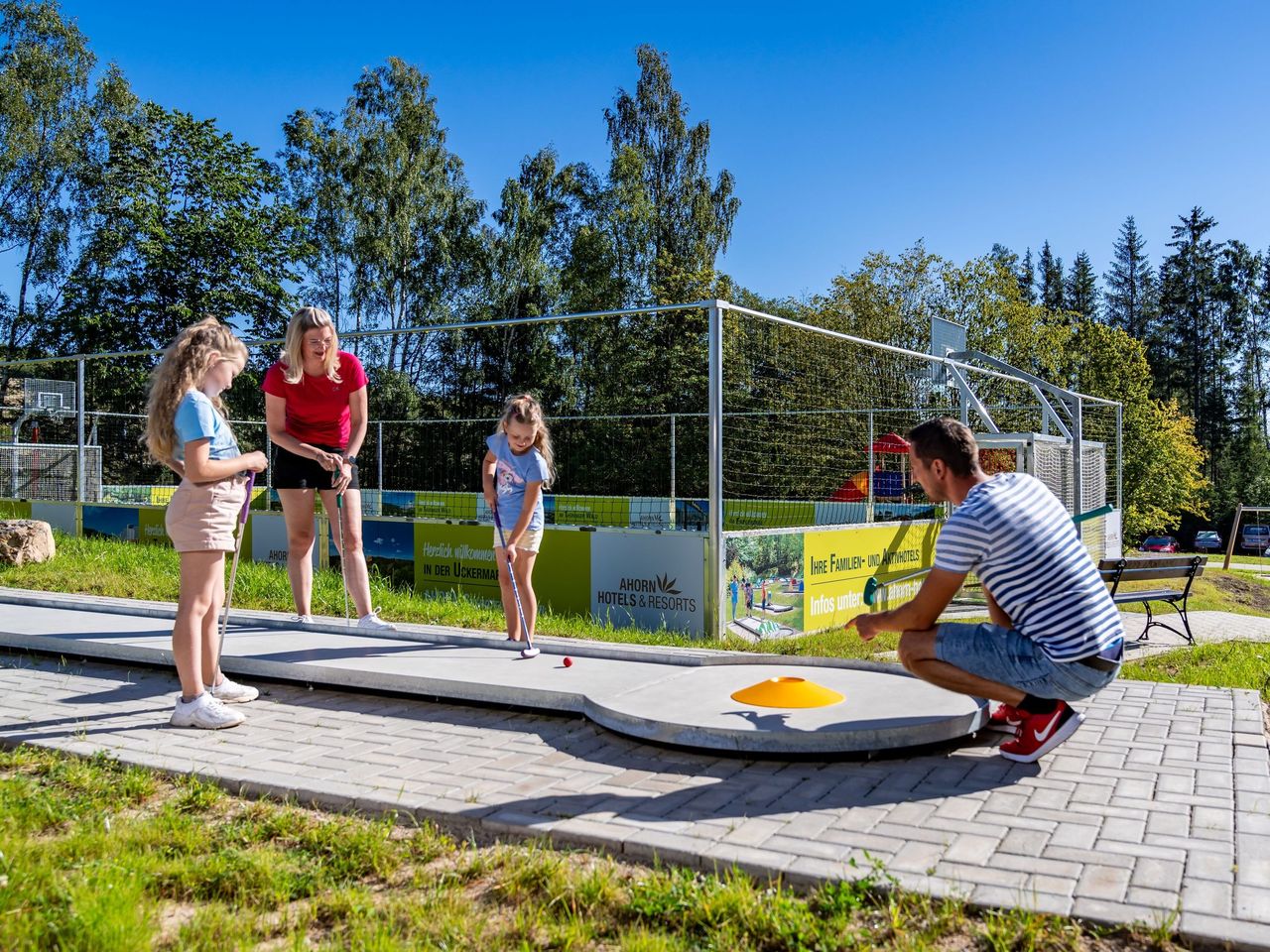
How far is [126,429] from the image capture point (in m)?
16.3

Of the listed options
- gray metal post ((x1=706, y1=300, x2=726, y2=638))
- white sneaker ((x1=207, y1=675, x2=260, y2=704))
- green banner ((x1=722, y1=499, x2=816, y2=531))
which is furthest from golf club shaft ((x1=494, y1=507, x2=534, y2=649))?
green banner ((x1=722, y1=499, x2=816, y2=531))

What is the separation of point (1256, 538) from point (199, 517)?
44.5m

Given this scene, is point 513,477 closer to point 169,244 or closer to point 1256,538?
point 169,244

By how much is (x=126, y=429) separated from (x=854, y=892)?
1627 cm

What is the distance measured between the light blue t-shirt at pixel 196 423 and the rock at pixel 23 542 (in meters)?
7.75

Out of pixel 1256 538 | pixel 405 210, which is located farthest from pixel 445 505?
pixel 1256 538

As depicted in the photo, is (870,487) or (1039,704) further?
(870,487)

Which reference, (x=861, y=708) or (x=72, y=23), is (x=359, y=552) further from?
(x=72, y=23)

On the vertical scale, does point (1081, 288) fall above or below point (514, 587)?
above

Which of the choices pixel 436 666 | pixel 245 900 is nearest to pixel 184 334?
pixel 436 666

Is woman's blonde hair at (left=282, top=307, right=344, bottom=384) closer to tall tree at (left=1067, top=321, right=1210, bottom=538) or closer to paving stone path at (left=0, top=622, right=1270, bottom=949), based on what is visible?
paving stone path at (left=0, top=622, right=1270, bottom=949)

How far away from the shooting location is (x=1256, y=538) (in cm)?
4041

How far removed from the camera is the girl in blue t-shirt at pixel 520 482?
17.8 ft

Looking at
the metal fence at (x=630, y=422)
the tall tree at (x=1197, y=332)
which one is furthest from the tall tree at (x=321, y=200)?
the tall tree at (x=1197, y=332)
